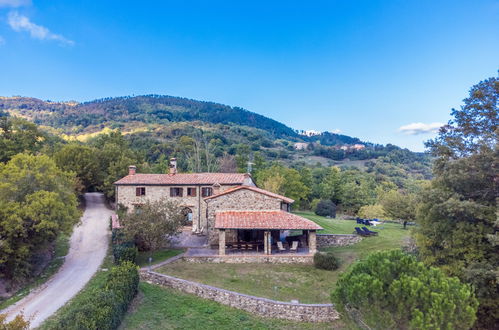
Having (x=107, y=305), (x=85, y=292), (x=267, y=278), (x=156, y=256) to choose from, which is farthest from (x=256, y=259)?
(x=107, y=305)

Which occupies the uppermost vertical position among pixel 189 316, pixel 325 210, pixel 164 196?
pixel 164 196

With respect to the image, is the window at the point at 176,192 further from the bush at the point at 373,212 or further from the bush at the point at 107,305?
the bush at the point at 373,212

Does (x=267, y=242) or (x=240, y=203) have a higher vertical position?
(x=240, y=203)

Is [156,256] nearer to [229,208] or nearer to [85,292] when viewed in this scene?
[85,292]

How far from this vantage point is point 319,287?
674 inches

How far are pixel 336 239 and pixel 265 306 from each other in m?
13.2

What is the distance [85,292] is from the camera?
51.0ft

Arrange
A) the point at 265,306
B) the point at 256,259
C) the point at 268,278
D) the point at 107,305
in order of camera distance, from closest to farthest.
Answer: the point at 107,305
the point at 265,306
the point at 268,278
the point at 256,259

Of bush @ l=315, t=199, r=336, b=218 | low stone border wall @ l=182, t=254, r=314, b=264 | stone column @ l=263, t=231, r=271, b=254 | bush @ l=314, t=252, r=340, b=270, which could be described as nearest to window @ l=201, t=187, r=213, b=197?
low stone border wall @ l=182, t=254, r=314, b=264

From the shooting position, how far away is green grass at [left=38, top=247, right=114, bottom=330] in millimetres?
12547

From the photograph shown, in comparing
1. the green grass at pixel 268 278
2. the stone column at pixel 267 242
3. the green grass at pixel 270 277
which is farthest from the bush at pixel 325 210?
the stone column at pixel 267 242

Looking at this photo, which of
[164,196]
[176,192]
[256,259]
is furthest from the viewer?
[176,192]

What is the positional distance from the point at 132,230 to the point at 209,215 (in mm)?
6076

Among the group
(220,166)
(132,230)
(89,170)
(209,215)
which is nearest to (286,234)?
(209,215)
